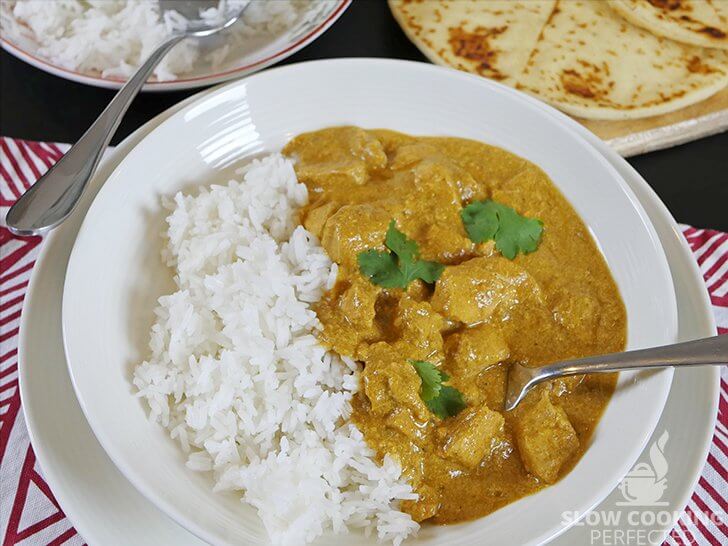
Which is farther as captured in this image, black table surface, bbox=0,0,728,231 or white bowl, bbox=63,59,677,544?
black table surface, bbox=0,0,728,231

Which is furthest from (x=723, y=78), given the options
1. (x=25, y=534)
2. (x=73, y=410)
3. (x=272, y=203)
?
(x=25, y=534)

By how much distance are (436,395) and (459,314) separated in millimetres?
320

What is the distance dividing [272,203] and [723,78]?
8.63 ft

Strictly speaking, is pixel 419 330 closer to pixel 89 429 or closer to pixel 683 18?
pixel 89 429

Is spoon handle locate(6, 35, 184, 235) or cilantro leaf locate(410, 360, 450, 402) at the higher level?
spoon handle locate(6, 35, 184, 235)

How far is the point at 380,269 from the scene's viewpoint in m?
2.93

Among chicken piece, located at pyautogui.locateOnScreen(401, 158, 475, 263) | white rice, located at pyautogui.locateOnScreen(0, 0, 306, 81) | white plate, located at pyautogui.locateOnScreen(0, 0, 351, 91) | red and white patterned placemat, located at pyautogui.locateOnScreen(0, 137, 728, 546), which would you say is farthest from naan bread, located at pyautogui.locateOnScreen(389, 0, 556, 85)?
red and white patterned placemat, located at pyautogui.locateOnScreen(0, 137, 728, 546)

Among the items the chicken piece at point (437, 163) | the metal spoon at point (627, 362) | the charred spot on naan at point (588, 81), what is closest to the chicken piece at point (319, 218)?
the chicken piece at point (437, 163)

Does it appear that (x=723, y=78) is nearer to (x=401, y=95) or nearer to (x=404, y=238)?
(x=401, y=95)

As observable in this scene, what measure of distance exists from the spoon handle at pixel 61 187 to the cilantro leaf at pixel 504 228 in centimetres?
149

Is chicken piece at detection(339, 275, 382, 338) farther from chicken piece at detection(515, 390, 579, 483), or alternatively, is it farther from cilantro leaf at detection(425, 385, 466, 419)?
chicken piece at detection(515, 390, 579, 483)

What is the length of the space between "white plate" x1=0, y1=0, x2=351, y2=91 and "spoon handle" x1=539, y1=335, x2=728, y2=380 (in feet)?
7.41

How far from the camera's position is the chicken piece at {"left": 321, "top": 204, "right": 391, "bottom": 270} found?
2928mm

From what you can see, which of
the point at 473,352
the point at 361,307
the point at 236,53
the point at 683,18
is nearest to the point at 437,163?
the point at 361,307
